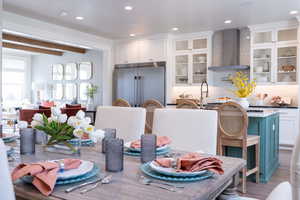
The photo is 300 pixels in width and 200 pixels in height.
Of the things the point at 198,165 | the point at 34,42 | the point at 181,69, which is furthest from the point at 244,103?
→ the point at 34,42

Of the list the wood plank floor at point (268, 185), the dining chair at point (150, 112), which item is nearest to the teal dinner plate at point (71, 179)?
the wood plank floor at point (268, 185)

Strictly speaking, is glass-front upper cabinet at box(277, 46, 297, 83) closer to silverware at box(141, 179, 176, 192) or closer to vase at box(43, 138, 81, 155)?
vase at box(43, 138, 81, 155)

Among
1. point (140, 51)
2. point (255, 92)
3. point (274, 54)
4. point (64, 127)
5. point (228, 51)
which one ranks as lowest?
point (64, 127)

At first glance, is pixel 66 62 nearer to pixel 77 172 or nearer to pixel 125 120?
pixel 125 120

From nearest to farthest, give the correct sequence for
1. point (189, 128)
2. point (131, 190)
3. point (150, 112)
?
point (131, 190) → point (189, 128) → point (150, 112)

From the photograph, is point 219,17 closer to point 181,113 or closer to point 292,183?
point 181,113

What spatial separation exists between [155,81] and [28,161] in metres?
5.29

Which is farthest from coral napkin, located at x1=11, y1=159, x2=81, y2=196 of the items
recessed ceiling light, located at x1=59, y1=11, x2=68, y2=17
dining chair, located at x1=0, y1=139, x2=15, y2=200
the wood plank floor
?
recessed ceiling light, located at x1=59, y1=11, x2=68, y2=17

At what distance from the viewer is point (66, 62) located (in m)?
9.41

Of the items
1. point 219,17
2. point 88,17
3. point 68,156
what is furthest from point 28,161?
point 219,17

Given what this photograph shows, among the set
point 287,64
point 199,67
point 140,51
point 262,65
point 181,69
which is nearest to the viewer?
point 287,64

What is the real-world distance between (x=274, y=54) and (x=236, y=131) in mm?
3383

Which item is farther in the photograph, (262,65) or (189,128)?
(262,65)

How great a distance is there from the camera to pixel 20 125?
1.59 m
